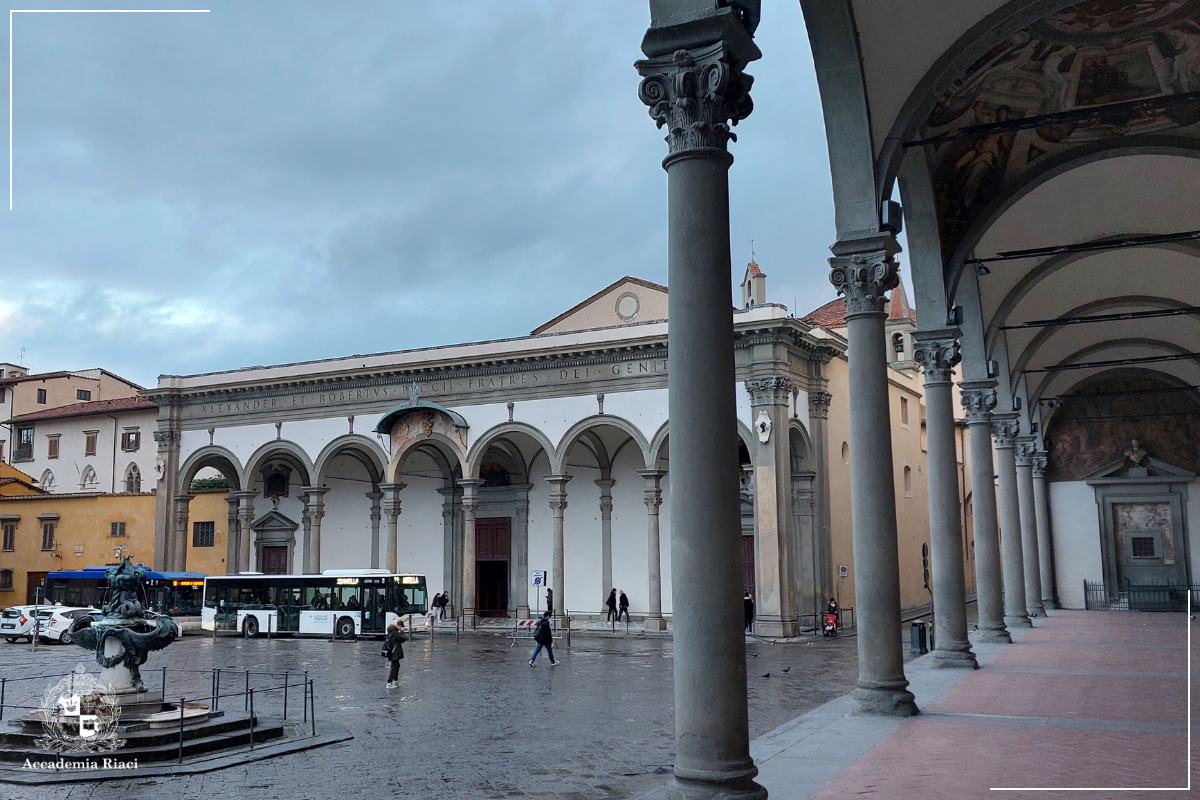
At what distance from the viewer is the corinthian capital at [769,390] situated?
26.8 m

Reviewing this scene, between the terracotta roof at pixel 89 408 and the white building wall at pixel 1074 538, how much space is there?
3418 cm

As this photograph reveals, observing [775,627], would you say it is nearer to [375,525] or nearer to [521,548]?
[521,548]

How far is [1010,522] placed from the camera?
20.3m

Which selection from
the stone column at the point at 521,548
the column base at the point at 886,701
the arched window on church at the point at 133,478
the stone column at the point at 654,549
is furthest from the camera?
the arched window on church at the point at 133,478

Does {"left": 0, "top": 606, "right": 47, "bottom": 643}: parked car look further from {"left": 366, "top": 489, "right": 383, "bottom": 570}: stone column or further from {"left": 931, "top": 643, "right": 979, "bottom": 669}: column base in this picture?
{"left": 931, "top": 643, "right": 979, "bottom": 669}: column base

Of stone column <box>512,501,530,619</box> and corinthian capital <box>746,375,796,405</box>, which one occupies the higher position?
corinthian capital <box>746,375,796,405</box>

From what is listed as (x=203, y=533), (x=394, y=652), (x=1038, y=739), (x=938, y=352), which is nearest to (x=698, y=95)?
(x=1038, y=739)

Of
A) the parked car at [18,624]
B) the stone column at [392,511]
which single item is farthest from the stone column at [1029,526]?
the parked car at [18,624]

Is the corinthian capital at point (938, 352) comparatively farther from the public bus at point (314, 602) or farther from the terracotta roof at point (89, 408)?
the terracotta roof at point (89, 408)

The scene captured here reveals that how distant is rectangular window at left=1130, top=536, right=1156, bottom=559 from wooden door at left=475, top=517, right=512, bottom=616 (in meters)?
19.3

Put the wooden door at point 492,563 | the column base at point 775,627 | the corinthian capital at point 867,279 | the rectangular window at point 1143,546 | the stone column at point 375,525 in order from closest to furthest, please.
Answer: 1. the corinthian capital at point 867,279
2. the column base at point 775,627
3. the rectangular window at point 1143,546
4. the wooden door at point 492,563
5. the stone column at point 375,525

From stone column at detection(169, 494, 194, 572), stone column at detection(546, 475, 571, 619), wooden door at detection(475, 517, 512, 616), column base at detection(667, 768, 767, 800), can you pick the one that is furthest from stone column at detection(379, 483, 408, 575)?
column base at detection(667, 768, 767, 800)

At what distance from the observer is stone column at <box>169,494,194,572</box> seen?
1375 inches

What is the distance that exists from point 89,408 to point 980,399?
40801mm
